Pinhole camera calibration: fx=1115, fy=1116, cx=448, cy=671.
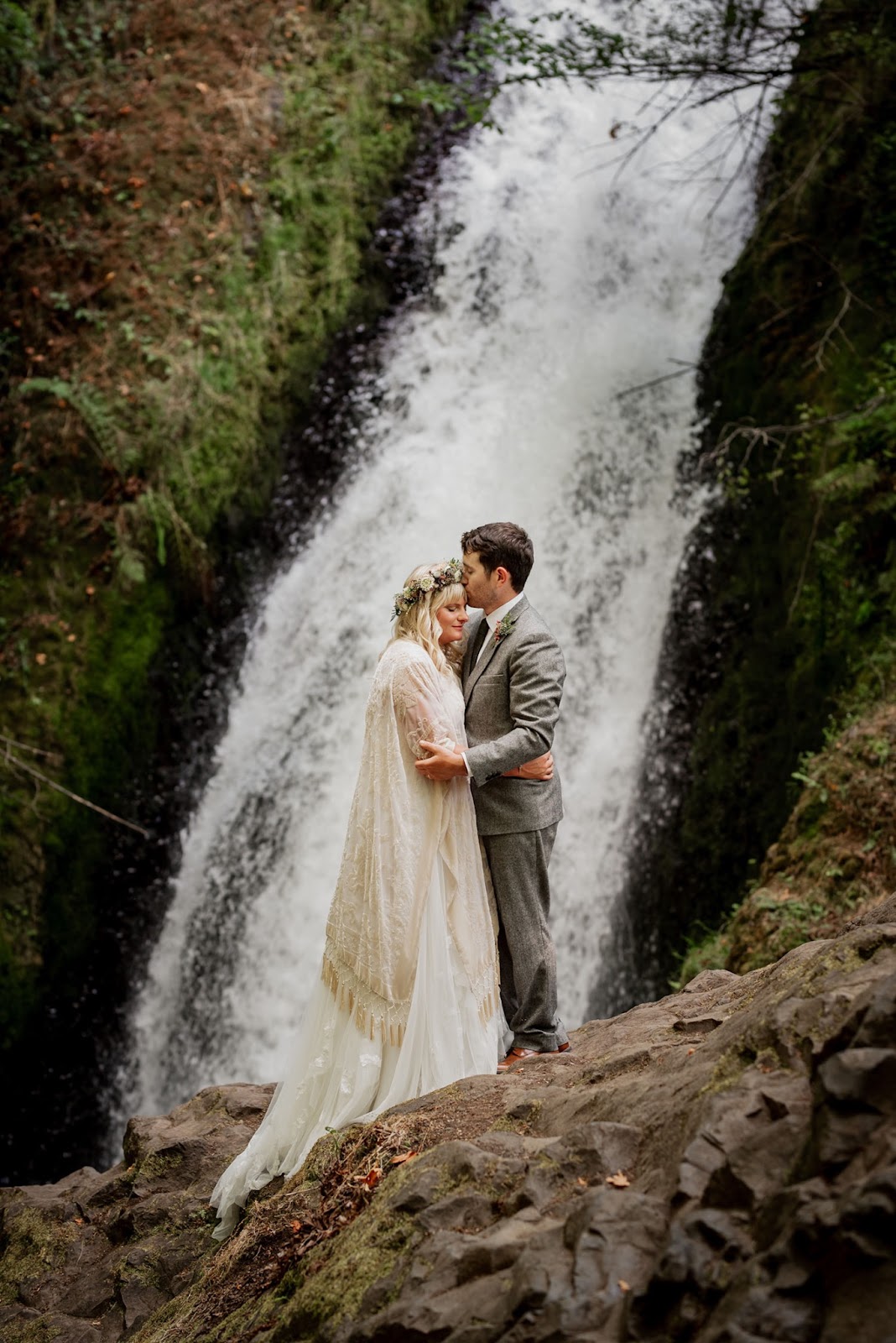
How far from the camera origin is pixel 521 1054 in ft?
14.4

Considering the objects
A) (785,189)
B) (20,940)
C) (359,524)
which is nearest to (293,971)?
(20,940)

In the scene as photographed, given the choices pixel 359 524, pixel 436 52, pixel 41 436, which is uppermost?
pixel 436 52

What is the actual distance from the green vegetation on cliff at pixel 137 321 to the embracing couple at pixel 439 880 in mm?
4787

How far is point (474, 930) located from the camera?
4.16 metres

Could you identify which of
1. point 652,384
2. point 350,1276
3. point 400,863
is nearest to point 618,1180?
point 350,1276

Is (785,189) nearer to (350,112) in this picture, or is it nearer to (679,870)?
(350,112)

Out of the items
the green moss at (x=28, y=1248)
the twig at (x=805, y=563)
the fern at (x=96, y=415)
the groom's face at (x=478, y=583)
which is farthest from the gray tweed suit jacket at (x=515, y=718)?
the fern at (x=96, y=415)

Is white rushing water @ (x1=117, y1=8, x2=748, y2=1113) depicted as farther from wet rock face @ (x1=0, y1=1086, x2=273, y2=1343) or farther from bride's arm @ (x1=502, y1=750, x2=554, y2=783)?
bride's arm @ (x1=502, y1=750, x2=554, y2=783)

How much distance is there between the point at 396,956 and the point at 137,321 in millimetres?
7446

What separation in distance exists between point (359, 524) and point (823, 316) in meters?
3.95

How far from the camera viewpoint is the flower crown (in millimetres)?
4238

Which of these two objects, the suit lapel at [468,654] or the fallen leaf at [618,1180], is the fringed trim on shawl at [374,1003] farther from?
the fallen leaf at [618,1180]

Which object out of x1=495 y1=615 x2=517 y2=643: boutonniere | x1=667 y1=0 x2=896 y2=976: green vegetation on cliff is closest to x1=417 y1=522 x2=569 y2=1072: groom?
x1=495 y1=615 x2=517 y2=643: boutonniere

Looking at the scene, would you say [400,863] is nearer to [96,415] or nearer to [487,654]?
[487,654]
